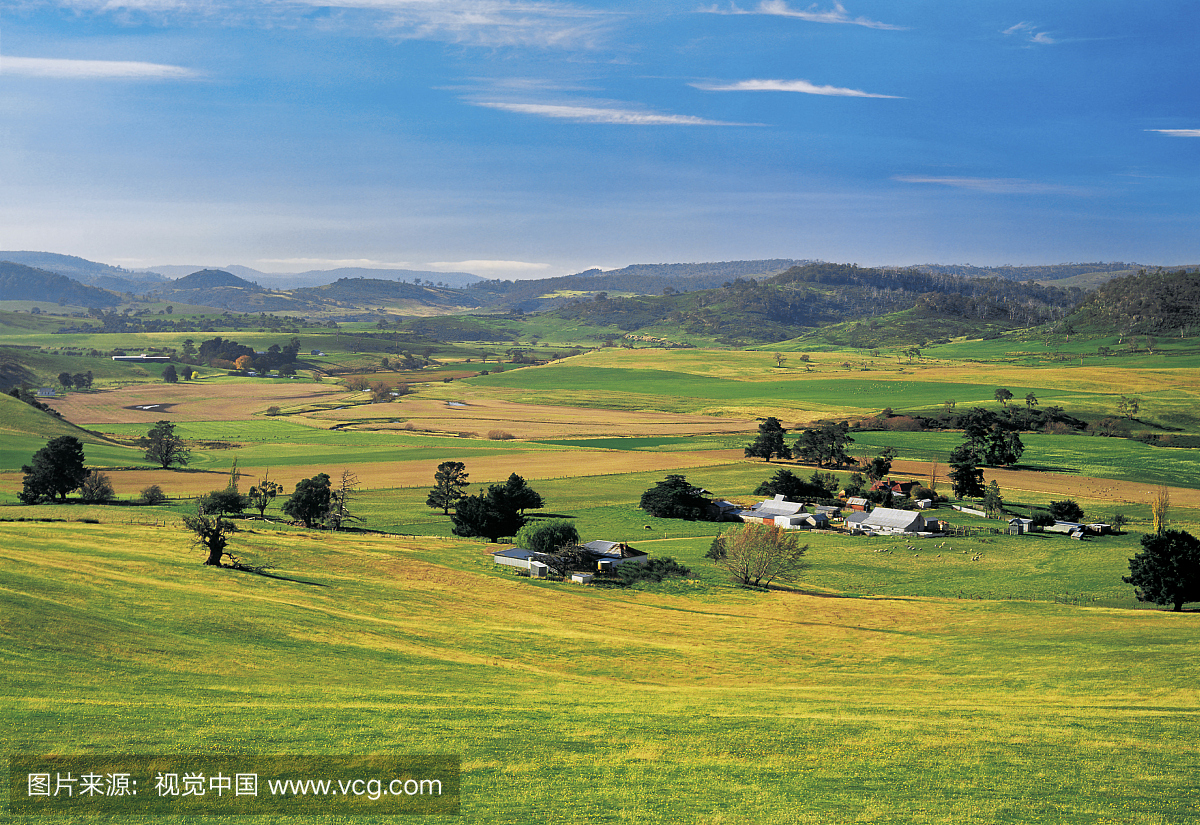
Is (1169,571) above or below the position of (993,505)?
above

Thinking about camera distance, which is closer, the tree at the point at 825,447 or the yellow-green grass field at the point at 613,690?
the yellow-green grass field at the point at 613,690

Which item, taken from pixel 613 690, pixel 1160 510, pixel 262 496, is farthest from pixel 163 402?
pixel 1160 510

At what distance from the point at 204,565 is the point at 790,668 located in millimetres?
36060

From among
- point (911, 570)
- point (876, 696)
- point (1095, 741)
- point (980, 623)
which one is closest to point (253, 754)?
point (876, 696)

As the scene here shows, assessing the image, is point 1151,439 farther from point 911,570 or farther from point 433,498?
point 433,498

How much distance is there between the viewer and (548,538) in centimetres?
6831

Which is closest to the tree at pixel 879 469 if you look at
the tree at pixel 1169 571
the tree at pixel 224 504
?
the tree at pixel 1169 571

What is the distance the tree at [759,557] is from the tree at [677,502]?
23.7 meters

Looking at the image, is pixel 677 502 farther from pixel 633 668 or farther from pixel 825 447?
pixel 633 668

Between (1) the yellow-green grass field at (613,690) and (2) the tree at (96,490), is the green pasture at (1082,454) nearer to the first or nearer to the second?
(1) the yellow-green grass field at (613,690)

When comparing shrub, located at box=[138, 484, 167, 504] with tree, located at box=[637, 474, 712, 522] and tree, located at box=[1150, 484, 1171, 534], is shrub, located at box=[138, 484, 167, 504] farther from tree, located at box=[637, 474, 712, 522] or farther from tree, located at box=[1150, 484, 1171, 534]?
tree, located at box=[1150, 484, 1171, 534]

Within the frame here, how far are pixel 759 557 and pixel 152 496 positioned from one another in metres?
65.6

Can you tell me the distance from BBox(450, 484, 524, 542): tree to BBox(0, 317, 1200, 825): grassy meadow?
3.96 metres

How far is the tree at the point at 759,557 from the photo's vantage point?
63.2m
